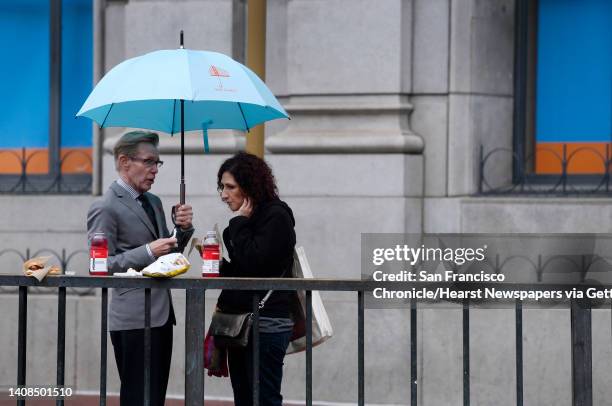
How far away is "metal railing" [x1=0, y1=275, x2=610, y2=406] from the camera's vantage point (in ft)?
19.0

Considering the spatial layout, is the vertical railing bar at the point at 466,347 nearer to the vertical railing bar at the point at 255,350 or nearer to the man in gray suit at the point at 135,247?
the vertical railing bar at the point at 255,350

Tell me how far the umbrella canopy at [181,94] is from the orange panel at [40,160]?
405 cm

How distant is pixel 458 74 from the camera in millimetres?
9859

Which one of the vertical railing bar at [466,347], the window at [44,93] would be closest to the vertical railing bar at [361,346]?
the vertical railing bar at [466,347]

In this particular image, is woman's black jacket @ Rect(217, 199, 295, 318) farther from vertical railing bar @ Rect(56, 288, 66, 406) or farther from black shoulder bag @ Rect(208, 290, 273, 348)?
vertical railing bar @ Rect(56, 288, 66, 406)

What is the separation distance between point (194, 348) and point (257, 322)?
1.10 ft

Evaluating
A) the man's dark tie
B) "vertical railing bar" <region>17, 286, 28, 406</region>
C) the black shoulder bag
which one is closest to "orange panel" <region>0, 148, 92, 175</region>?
the man's dark tie

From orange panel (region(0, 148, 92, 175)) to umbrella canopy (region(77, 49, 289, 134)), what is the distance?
4.05 meters

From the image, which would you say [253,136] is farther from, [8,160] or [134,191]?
[8,160]

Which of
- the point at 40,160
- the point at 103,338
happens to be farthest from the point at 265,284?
the point at 40,160

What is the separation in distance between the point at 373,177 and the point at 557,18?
2.01 metres

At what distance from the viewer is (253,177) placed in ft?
22.0

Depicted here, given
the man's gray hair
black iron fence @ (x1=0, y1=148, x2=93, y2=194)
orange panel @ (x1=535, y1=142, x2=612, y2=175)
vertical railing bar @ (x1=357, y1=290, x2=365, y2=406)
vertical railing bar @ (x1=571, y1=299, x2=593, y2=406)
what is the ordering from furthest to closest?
1. black iron fence @ (x1=0, y1=148, x2=93, y2=194)
2. orange panel @ (x1=535, y1=142, x2=612, y2=175)
3. the man's gray hair
4. vertical railing bar @ (x1=357, y1=290, x2=365, y2=406)
5. vertical railing bar @ (x1=571, y1=299, x2=593, y2=406)

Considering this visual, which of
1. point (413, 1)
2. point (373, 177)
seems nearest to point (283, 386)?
point (373, 177)
